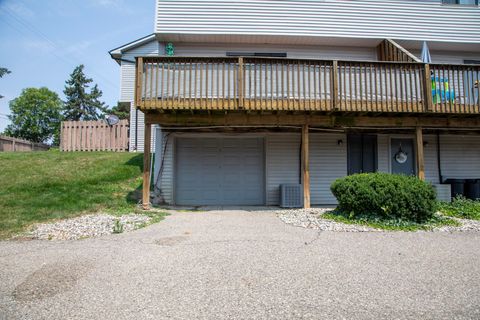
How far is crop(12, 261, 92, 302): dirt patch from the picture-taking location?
2.95 m

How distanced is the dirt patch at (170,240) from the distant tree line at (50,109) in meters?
48.6

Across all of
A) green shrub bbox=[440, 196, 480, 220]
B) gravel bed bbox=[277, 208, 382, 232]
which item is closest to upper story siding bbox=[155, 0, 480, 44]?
green shrub bbox=[440, 196, 480, 220]

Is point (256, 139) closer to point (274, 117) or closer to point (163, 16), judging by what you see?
point (274, 117)

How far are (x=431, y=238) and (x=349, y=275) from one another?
274 centimetres

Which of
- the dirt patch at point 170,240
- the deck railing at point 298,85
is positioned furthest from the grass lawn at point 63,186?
the deck railing at point 298,85

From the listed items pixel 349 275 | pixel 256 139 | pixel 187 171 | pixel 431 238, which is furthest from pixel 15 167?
pixel 431 238

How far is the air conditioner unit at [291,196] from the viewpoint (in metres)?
9.30

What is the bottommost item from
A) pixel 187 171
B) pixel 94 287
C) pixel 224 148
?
pixel 94 287

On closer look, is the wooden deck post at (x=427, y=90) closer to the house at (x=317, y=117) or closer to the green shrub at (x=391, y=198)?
the house at (x=317, y=117)

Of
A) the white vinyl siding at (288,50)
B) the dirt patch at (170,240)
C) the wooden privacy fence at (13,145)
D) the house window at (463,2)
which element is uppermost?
the house window at (463,2)

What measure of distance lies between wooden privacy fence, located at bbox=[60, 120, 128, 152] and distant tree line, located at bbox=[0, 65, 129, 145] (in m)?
36.8

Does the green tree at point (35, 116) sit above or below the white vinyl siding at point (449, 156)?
above

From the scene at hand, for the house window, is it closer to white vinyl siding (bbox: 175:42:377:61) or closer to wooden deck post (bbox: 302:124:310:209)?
white vinyl siding (bbox: 175:42:377:61)

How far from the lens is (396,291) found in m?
3.07
